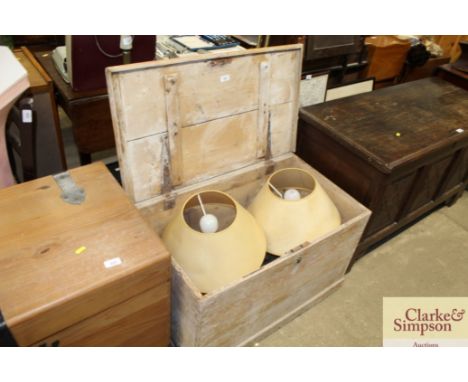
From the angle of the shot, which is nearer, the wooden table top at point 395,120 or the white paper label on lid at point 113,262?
the white paper label on lid at point 113,262

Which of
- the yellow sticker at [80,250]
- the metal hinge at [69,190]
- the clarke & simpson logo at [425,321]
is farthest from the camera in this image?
the clarke & simpson logo at [425,321]

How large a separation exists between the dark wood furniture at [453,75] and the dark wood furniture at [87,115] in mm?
1796

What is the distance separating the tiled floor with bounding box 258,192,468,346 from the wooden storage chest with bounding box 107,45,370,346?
7 cm

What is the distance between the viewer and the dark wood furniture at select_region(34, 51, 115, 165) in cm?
160

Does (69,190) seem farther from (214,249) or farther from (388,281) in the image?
(388,281)

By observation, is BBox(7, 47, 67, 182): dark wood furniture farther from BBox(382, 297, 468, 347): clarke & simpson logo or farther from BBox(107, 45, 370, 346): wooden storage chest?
BBox(382, 297, 468, 347): clarke & simpson logo

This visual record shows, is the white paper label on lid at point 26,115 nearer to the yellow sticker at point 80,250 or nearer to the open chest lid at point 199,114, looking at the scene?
the open chest lid at point 199,114

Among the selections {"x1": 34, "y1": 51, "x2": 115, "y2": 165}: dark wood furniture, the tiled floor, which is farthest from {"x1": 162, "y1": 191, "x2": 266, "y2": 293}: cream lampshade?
{"x1": 34, "y1": 51, "x2": 115, "y2": 165}: dark wood furniture

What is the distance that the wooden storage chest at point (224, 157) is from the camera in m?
1.12

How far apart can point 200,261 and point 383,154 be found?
775 mm

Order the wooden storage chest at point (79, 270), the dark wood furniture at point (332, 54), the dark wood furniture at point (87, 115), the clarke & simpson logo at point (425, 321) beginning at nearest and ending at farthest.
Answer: the wooden storage chest at point (79, 270), the clarke & simpson logo at point (425, 321), the dark wood furniture at point (87, 115), the dark wood furniture at point (332, 54)

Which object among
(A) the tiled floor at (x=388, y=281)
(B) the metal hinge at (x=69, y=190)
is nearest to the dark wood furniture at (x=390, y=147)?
(A) the tiled floor at (x=388, y=281)

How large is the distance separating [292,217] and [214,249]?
0.32 meters

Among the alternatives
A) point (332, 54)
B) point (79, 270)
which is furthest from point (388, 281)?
point (79, 270)
